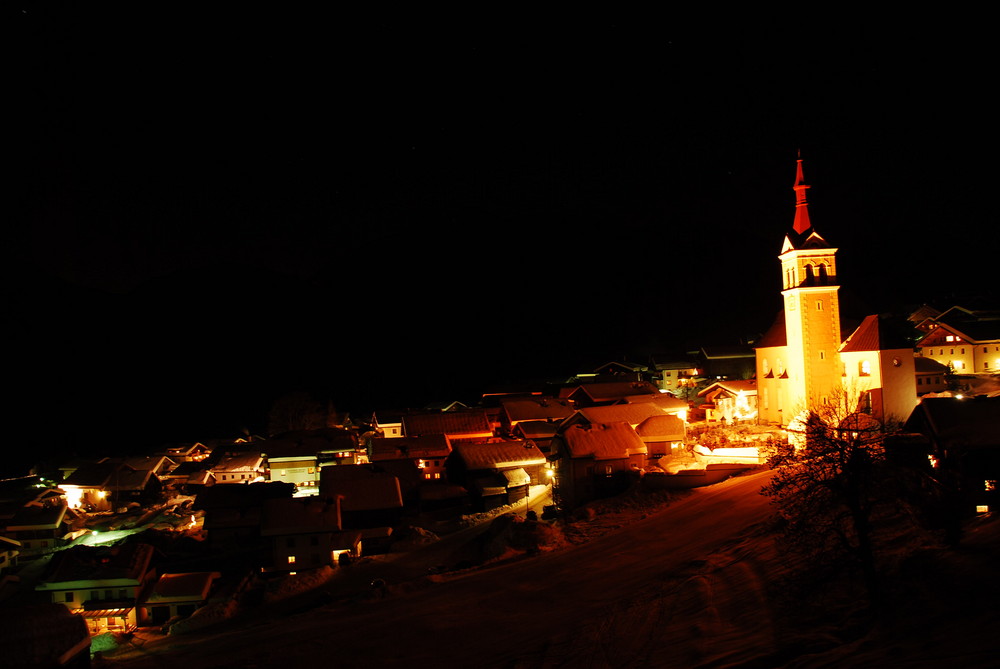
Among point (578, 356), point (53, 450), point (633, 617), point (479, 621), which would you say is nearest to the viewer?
point (633, 617)

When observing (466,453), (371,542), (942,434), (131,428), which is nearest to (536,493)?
(466,453)

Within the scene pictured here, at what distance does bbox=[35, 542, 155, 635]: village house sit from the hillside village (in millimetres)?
71

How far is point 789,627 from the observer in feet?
34.5

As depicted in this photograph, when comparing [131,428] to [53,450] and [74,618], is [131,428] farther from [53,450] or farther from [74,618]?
[74,618]

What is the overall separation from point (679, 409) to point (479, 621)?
26932 mm

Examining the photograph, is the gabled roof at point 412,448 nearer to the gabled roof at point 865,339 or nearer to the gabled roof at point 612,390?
the gabled roof at point 612,390

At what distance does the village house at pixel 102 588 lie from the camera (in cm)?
2352

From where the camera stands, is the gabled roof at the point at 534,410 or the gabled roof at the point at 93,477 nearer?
the gabled roof at the point at 93,477

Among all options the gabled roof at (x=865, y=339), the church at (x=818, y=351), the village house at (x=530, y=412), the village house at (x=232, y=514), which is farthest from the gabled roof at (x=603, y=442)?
the village house at (x=232, y=514)

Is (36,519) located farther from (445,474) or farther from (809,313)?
(809,313)

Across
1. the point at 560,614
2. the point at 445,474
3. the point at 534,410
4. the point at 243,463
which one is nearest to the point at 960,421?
the point at 560,614

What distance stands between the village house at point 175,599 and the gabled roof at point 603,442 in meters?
15.6

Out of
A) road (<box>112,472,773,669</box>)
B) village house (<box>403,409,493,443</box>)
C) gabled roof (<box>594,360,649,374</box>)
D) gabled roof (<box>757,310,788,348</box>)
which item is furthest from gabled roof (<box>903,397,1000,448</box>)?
gabled roof (<box>594,360,649,374</box>)

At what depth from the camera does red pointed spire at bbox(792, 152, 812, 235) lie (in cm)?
3428
